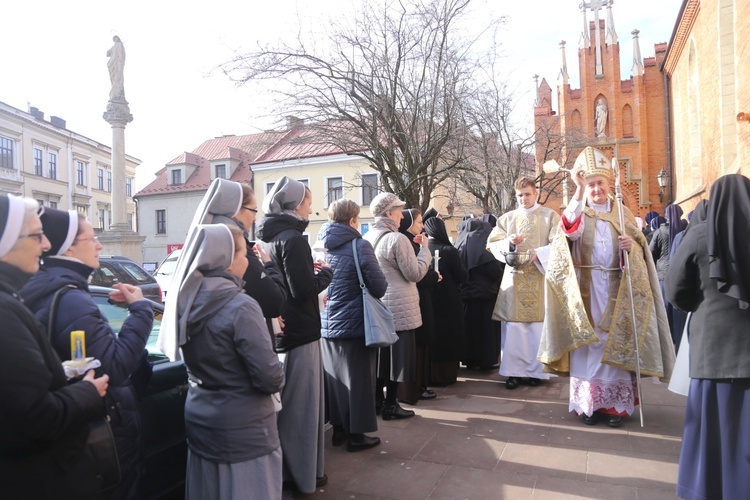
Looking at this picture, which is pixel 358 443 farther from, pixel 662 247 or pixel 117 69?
pixel 117 69

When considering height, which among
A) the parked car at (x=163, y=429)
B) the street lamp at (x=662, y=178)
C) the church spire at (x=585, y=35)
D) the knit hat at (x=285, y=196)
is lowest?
the parked car at (x=163, y=429)

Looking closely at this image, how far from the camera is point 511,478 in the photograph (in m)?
3.94

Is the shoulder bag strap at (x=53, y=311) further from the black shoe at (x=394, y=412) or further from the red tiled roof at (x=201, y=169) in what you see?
the red tiled roof at (x=201, y=169)

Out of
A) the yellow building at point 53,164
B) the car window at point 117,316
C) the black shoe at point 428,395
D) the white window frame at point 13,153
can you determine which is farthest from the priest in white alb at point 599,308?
the white window frame at point 13,153

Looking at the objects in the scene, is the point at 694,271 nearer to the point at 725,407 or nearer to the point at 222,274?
the point at 725,407

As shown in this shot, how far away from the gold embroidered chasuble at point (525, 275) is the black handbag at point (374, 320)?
254 cm

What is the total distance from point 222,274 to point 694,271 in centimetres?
269

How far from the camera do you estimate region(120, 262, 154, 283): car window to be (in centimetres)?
1028

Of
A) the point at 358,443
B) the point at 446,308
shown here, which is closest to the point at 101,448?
the point at 358,443

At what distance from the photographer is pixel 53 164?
47.4 meters

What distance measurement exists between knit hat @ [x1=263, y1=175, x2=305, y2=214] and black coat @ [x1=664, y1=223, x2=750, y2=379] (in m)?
2.45

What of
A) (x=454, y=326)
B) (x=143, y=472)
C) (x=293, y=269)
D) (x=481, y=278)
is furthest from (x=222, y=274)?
(x=481, y=278)

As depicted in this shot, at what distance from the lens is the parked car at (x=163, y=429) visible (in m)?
3.20

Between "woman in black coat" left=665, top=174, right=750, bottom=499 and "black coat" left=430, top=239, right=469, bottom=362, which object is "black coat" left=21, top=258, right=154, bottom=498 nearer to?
"woman in black coat" left=665, top=174, right=750, bottom=499
